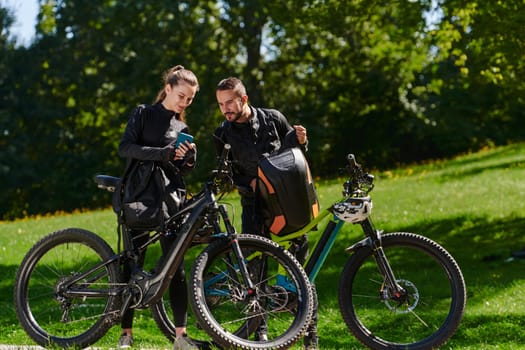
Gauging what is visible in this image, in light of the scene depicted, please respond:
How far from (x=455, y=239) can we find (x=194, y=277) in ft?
30.6

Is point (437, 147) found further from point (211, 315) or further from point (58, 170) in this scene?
point (211, 315)

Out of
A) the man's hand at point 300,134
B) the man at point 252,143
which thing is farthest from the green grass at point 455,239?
the man's hand at point 300,134

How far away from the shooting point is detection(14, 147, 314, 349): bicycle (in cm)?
484

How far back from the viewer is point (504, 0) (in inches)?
482

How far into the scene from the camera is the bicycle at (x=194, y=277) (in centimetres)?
484

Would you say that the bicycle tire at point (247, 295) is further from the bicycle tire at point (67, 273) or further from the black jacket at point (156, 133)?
the bicycle tire at point (67, 273)

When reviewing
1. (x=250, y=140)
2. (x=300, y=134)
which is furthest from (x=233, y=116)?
(x=300, y=134)

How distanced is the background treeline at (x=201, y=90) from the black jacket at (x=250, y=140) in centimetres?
1906

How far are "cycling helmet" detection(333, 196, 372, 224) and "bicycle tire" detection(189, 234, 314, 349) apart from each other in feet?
1.76

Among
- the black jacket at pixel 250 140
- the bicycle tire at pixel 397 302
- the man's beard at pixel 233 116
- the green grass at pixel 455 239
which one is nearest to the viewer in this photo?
the bicycle tire at pixel 397 302

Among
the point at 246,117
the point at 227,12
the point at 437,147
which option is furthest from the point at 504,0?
the point at 437,147

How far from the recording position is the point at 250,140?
5793 mm

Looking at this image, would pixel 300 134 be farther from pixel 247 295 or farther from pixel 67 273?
pixel 67 273

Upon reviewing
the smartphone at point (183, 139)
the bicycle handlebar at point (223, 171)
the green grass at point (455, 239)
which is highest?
the smartphone at point (183, 139)
